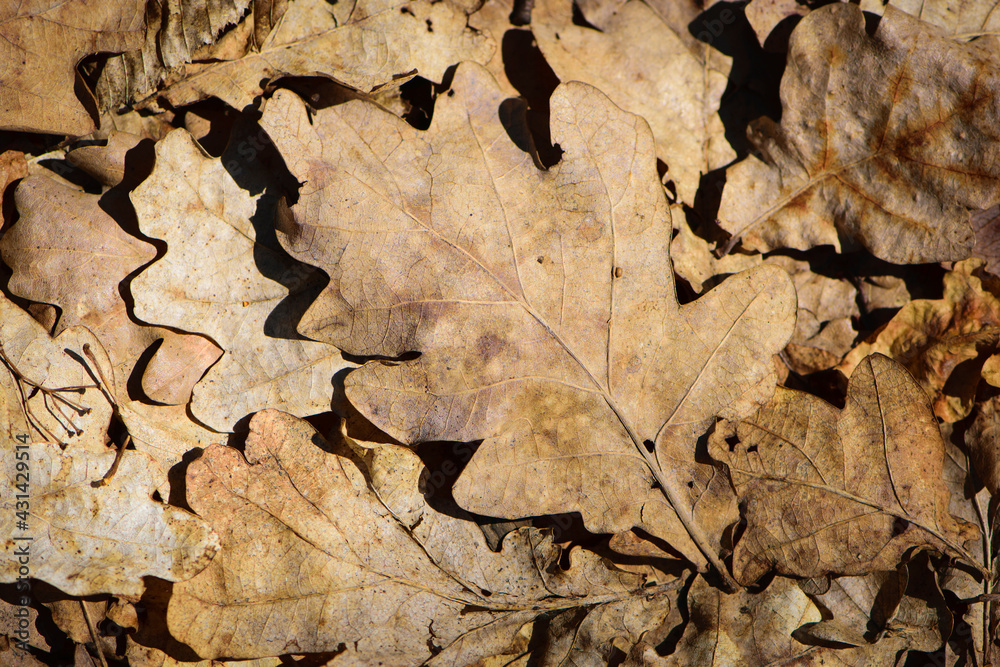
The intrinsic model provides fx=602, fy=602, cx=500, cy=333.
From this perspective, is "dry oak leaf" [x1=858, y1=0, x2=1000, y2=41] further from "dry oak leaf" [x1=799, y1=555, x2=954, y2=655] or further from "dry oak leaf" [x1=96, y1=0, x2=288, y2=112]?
"dry oak leaf" [x1=96, y1=0, x2=288, y2=112]

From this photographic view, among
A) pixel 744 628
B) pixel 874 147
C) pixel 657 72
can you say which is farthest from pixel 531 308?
pixel 874 147

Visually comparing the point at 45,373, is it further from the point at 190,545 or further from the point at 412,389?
the point at 412,389

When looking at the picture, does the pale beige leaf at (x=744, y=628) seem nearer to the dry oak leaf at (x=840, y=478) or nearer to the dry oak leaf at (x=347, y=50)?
the dry oak leaf at (x=840, y=478)

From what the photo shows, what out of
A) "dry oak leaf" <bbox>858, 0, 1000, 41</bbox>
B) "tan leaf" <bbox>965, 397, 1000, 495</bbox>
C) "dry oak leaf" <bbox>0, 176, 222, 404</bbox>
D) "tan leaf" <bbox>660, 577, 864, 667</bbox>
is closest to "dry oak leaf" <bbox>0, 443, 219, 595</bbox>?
"dry oak leaf" <bbox>0, 176, 222, 404</bbox>

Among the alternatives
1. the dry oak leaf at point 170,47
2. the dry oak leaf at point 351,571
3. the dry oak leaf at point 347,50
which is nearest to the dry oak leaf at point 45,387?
the dry oak leaf at point 351,571

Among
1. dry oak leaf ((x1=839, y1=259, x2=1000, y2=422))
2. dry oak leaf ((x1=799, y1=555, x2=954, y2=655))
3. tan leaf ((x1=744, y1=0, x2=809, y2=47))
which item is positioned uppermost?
tan leaf ((x1=744, y1=0, x2=809, y2=47))

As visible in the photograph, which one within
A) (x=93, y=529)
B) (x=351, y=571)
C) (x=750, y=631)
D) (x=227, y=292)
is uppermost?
(x=227, y=292)

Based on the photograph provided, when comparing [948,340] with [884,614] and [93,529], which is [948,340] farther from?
[93,529]
